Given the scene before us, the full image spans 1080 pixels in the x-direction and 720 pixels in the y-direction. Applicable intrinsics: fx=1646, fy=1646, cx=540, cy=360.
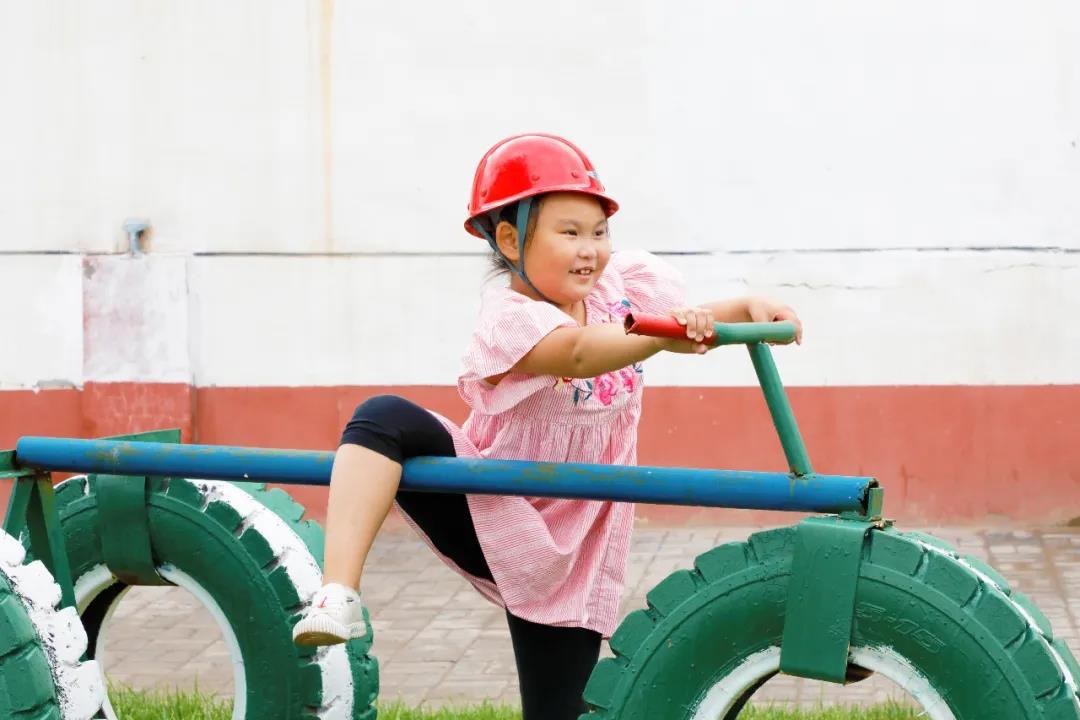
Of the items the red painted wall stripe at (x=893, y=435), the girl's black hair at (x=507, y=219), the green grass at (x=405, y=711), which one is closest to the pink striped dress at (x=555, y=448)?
the girl's black hair at (x=507, y=219)

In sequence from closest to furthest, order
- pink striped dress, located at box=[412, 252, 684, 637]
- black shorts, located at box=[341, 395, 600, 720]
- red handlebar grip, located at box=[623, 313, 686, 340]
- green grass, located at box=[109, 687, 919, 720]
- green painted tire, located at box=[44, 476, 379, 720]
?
1. red handlebar grip, located at box=[623, 313, 686, 340]
2. pink striped dress, located at box=[412, 252, 684, 637]
3. black shorts, located at box=[341, 395, 600, 720]
4. green painted tire, located at box=[44, 476, 379, 720]
5. green grass, located at box=[109, 687, 919, 720]

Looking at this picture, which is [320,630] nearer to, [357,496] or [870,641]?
[357,496]

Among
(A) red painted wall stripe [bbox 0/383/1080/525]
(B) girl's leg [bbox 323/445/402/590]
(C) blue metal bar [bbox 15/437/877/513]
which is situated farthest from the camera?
(A) red painted wall stripe [bbox 0/383/1080/525]

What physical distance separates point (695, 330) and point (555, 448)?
63 cm

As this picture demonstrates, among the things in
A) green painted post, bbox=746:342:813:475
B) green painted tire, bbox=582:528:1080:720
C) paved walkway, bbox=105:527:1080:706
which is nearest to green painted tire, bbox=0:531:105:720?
green painted tire, bbox=582:528:1080:720

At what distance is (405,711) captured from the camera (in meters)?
4.17

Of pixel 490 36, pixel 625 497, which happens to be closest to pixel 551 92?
pixel 490 36

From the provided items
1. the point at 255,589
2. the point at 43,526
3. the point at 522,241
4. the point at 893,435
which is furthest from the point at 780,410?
the point at 893,435

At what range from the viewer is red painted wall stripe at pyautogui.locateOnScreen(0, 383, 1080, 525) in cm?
654

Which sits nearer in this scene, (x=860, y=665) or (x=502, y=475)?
(x=860, y=665)

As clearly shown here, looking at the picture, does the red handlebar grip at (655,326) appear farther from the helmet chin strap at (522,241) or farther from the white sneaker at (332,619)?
the white sneaker at (332,619)

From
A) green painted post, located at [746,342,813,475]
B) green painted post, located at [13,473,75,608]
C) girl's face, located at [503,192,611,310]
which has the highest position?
girl's face, located at [503,192,611,310]

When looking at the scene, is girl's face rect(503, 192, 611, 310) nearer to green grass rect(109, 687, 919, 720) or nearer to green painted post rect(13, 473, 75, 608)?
green painted post rect(13, 473, 75, 608)

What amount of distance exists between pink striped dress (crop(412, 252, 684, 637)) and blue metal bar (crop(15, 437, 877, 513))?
0.70ft
